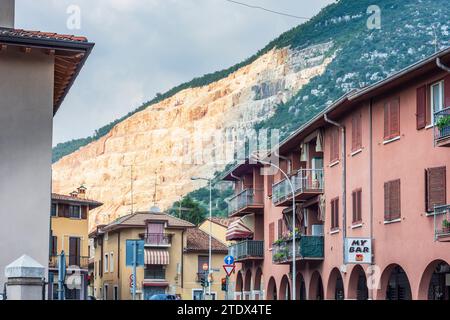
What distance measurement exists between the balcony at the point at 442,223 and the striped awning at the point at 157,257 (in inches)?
2127

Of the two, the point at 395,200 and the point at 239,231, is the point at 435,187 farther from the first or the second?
the point at 239,231

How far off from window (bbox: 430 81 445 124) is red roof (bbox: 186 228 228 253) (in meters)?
53.9

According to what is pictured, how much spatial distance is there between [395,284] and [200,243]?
49.5m

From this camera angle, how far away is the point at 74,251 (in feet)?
235

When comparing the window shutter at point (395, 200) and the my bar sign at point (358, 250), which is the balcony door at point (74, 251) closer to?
the my bar sign at point (358, 250)

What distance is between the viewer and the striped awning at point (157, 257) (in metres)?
85.2

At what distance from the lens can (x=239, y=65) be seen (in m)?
192

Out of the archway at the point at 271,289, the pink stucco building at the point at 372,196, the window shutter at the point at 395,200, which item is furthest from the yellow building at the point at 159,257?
the window shutter at the point at 395,200

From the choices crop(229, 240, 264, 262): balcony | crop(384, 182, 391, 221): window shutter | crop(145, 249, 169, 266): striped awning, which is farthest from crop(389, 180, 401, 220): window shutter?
crop(145, 249, 169, 266): striped awning

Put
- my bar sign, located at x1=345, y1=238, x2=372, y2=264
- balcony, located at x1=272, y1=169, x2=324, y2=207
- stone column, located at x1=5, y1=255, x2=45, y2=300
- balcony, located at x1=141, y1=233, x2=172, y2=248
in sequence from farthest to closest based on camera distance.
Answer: balcony, located at x1=141, y1=233, x2=172, y2=248
balcony, located at x1=272, y1=169, x2=324, y2=207
my bar sign, located at x1=345, y1=238, x2=372, y2=264
stone column, located at x1=5, y1=255, x2=45, y2=300

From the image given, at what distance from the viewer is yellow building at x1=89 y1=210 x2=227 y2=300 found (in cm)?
8519

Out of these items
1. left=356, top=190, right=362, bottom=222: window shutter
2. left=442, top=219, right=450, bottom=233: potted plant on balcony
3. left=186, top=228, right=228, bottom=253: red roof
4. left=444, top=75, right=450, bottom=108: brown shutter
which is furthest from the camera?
left=186, top=228, right=228, bottom=253: red roof

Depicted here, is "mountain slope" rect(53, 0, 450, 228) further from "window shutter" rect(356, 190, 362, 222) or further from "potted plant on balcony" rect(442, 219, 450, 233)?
"potted plant on balcony" rect(442, 219, 450, 233)
